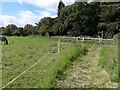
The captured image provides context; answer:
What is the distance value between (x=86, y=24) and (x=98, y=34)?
3.18 m

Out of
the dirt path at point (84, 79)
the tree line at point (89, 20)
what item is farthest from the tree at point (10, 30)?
the dirt path at point (84, 79)

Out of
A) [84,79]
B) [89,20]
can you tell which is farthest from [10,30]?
[84,79]

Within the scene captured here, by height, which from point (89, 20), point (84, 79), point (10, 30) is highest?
point (89, 20)

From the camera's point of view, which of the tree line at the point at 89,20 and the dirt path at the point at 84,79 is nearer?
the dirt path at the point at 84,79

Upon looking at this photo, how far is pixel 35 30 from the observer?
6525 cm

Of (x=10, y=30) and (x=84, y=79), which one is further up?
(x=10, y=30)

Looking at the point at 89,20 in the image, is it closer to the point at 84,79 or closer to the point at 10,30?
the point at 10,30

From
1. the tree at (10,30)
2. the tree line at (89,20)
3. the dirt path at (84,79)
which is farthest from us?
the tree at (10,30)

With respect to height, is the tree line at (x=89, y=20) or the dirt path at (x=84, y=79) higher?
the tree line at (x=89, y=20)

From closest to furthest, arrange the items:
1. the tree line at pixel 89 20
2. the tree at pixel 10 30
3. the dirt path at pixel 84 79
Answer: the dirt path at pixel 84 79, the tree line at pixel 89 20, the tree at pixel 10 30

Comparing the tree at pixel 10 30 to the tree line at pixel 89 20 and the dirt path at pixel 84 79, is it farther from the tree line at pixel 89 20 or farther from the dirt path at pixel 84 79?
the dirt path at pixel 84 79

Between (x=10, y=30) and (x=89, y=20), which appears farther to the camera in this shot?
(x=10, y=30)

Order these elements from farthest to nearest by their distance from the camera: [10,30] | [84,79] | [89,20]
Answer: [10,30] → [89,20] → [84,79]

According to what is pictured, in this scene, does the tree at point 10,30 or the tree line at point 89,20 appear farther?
the tree at point 10,30
